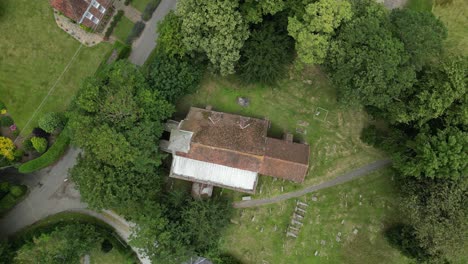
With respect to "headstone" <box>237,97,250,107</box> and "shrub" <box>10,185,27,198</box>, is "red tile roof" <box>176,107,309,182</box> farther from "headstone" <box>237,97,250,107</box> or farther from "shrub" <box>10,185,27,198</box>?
"shrub" <box>10,185,27,198</box>

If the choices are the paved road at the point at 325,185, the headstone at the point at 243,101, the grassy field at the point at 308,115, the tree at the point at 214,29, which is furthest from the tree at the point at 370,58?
the headstone at the point at 243,101

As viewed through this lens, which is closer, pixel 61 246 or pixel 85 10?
pixel 61 246

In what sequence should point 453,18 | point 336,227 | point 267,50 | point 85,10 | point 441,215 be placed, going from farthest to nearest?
point 336,227
point 453,18
point 85,10
point 267,50
point 441,215

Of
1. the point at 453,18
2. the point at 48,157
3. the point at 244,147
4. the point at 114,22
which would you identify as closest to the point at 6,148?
the point at 48,157

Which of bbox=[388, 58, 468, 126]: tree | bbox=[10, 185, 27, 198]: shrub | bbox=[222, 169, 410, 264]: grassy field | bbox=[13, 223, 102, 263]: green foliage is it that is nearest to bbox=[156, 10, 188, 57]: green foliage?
bbox=[222, 169, 410, 264]: grassy field

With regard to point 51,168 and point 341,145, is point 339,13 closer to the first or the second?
point 341,145

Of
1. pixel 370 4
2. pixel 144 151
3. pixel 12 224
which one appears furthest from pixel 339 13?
pixel 12 224

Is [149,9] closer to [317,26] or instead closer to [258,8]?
[258,8]
